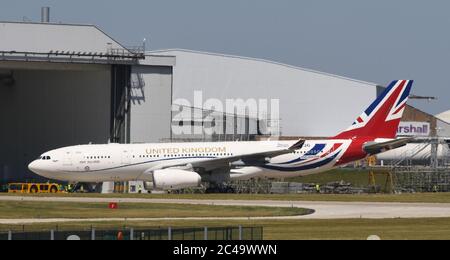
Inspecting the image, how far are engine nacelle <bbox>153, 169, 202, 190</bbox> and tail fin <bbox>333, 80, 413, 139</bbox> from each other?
13081 millimetres

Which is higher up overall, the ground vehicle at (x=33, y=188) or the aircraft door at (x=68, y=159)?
the aircraft door at (x=68, y=159)

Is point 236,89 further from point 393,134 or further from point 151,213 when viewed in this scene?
point 151,213

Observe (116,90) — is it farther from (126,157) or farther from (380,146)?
(380,146)

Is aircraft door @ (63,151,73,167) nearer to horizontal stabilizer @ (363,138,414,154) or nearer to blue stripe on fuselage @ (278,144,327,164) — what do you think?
blue stripe on fuselage @ (278,144,327,164)

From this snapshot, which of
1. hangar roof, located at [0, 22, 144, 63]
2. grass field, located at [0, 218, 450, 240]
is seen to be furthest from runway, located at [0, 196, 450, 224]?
→ hangar roof, located at [0, 22, 144, 63]

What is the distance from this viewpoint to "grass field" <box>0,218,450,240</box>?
37.3 m

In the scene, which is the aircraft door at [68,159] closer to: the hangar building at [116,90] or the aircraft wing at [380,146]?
the hangar building at [116,90]

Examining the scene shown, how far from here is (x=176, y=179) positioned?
225 ft

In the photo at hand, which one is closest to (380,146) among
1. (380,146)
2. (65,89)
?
(380,146)

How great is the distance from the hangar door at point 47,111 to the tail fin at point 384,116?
2191 cm

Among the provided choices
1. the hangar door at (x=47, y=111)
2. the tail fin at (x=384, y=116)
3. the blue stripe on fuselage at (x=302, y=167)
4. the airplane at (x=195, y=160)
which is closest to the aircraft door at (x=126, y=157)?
the airplane at (x=195, y=160)

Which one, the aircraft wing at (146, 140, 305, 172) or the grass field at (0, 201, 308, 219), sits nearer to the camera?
the grass field at (0, 201, 308, 219)

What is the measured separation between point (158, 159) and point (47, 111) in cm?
2520

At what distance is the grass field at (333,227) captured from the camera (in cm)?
3734
